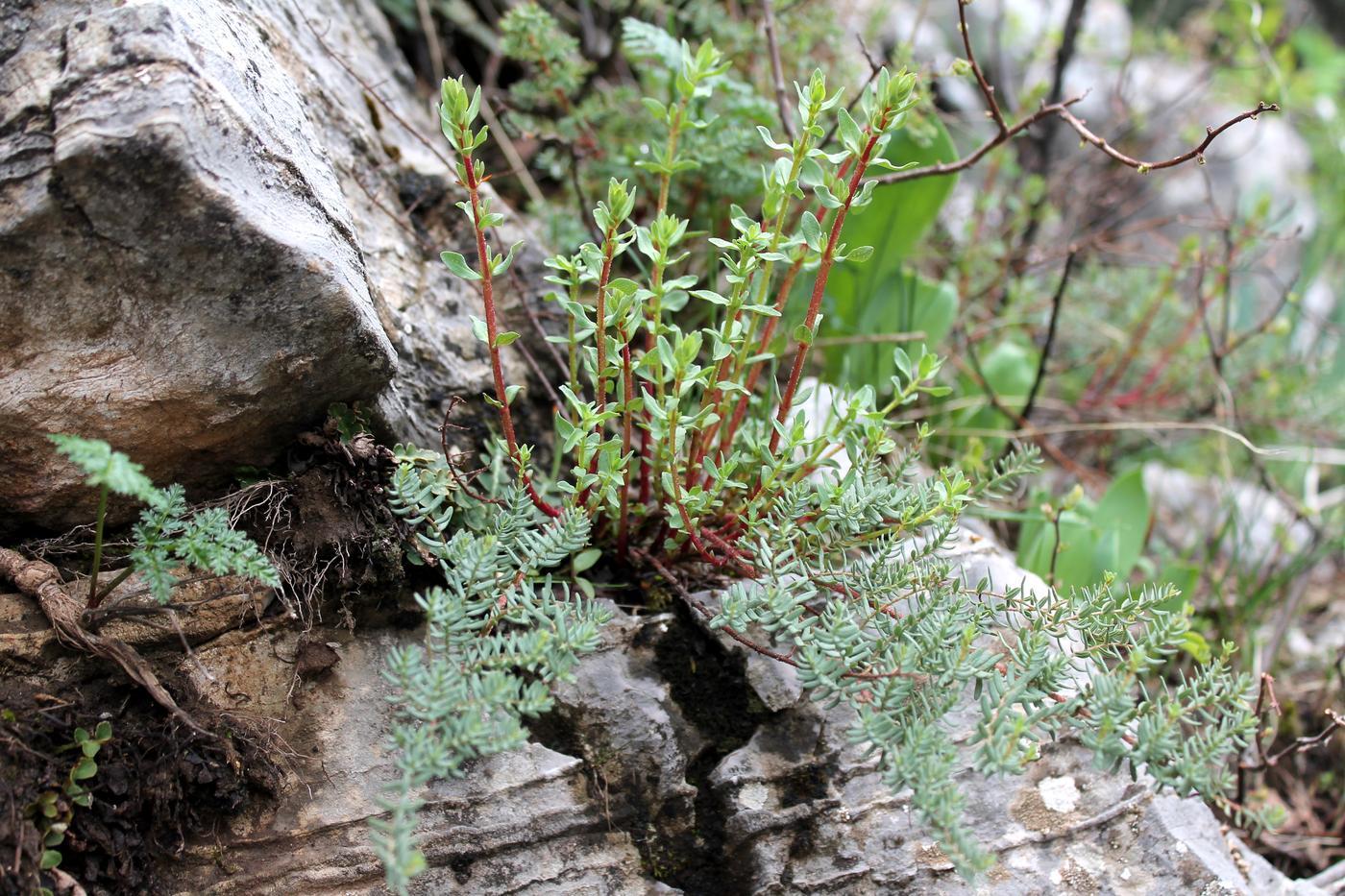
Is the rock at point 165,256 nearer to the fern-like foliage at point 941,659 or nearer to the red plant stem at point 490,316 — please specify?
the red plant stem at point 490,316

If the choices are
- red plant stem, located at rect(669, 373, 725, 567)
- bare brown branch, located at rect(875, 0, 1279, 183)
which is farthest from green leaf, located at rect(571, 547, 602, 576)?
bare brown branch, located at rect(875, 0, 1279, 183)

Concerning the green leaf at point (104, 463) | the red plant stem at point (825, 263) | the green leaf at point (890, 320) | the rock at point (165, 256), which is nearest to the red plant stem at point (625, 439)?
the red plant stem at point (825, 263)

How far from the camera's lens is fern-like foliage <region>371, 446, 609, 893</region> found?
1.04m

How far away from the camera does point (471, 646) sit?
121 centimetres

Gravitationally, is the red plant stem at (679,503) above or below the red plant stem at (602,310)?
below

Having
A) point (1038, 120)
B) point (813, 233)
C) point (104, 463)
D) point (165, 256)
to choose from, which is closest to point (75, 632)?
point (104, 463)

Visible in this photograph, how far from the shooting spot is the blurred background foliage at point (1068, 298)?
84.8 inches

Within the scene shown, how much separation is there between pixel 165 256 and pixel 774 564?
0.86m

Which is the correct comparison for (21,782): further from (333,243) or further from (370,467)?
(333,243)

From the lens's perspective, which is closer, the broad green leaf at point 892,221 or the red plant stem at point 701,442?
the red plant stem at point 701,442

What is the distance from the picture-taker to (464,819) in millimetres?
1320

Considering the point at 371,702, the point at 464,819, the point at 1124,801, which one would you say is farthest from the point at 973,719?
the point at 371,702

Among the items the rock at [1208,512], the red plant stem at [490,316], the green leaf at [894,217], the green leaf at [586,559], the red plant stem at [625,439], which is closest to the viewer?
the red plant stem at [490,316]

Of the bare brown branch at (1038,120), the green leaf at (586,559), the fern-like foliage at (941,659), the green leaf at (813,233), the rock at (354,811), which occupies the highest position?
the bare brown branch at (1038,120)
